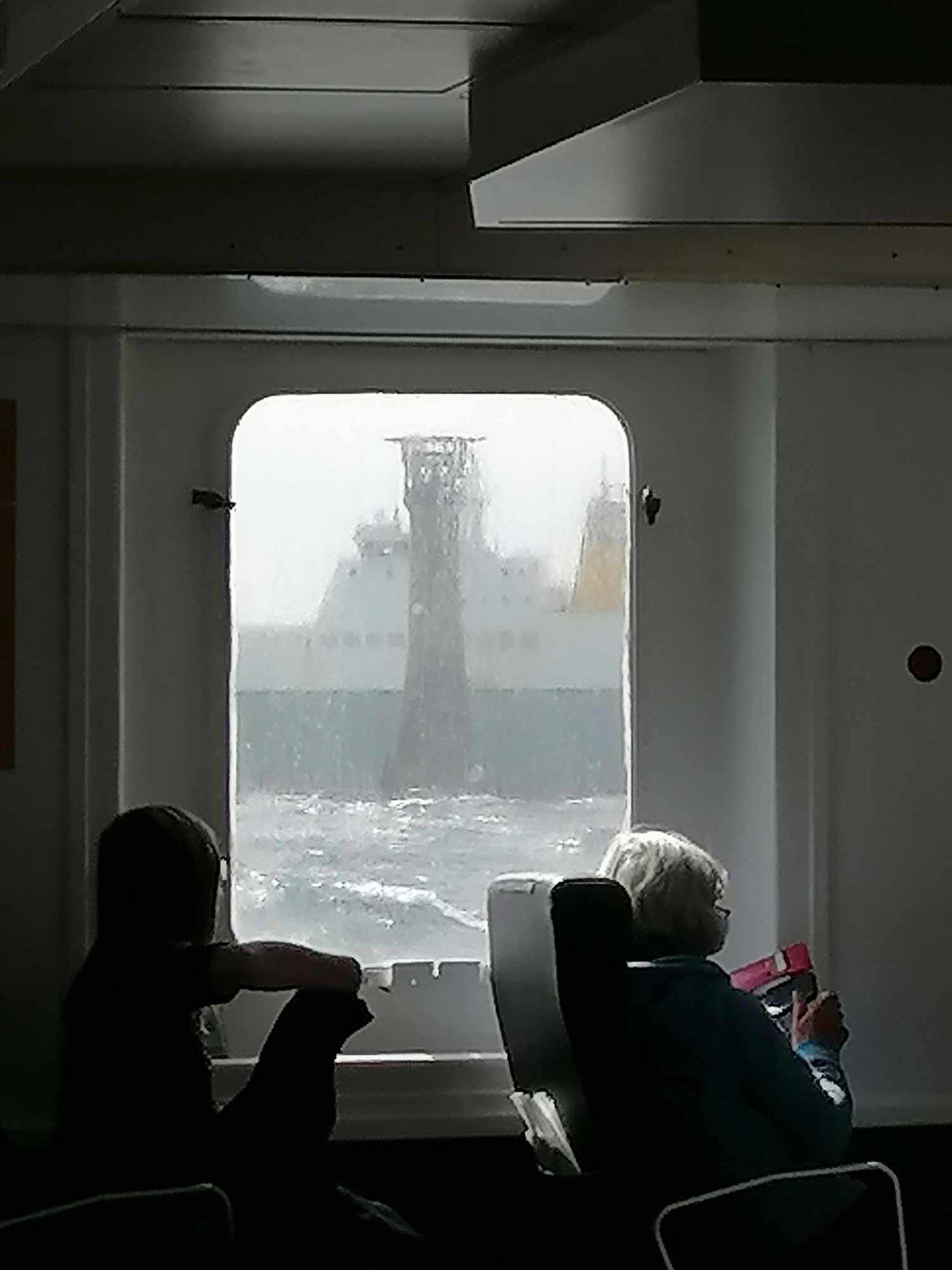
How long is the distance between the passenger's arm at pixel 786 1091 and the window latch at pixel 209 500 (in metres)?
1.41

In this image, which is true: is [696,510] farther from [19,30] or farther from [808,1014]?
[19,30]

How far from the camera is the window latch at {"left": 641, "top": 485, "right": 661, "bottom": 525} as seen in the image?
3.77 m

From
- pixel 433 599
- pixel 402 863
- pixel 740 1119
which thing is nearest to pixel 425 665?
pixel 433 599

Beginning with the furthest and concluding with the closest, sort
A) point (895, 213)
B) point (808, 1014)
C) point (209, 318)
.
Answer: point (209, 318) → point (808, 1014) → point (895, 213)

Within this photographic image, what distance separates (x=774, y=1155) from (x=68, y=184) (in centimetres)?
195

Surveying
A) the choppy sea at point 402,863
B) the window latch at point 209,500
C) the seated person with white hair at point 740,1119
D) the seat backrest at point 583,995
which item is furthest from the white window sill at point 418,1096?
the window latch at point 209,500

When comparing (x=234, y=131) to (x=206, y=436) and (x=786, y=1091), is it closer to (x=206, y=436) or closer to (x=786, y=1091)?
(x=206, y=436)

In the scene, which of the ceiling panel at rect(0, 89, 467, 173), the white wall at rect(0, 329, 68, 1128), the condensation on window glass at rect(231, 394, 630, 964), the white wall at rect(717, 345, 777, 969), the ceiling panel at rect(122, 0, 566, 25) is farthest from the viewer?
the condensation on window glass at rect(231, 394, 630, 964)

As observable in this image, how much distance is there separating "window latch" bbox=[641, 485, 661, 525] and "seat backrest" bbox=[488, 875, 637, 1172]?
103 cm

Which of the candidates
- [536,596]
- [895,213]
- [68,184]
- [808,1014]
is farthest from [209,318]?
[808,1014]

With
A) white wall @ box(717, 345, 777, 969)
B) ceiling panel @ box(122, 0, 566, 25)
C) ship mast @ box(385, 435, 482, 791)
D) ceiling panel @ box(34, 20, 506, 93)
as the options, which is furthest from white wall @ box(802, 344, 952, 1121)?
ceiling panel @ box(122, 0, 566, 25)

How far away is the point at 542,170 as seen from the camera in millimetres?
2771

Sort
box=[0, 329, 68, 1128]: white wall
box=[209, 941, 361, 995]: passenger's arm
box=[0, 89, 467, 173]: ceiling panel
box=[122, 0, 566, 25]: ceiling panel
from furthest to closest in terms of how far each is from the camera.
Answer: box=[0, 329, 68, 1128]: white wall, box=[0, 89, 467, 173]: ceiling panel, box=[209, 941, 361, 995]: passenger's arm, box=[122, 0, 566, 25]: ceiling panel

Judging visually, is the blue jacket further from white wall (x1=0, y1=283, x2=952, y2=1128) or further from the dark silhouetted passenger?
white wall (x1=0, y1=283, x2=952, y2=1128)
